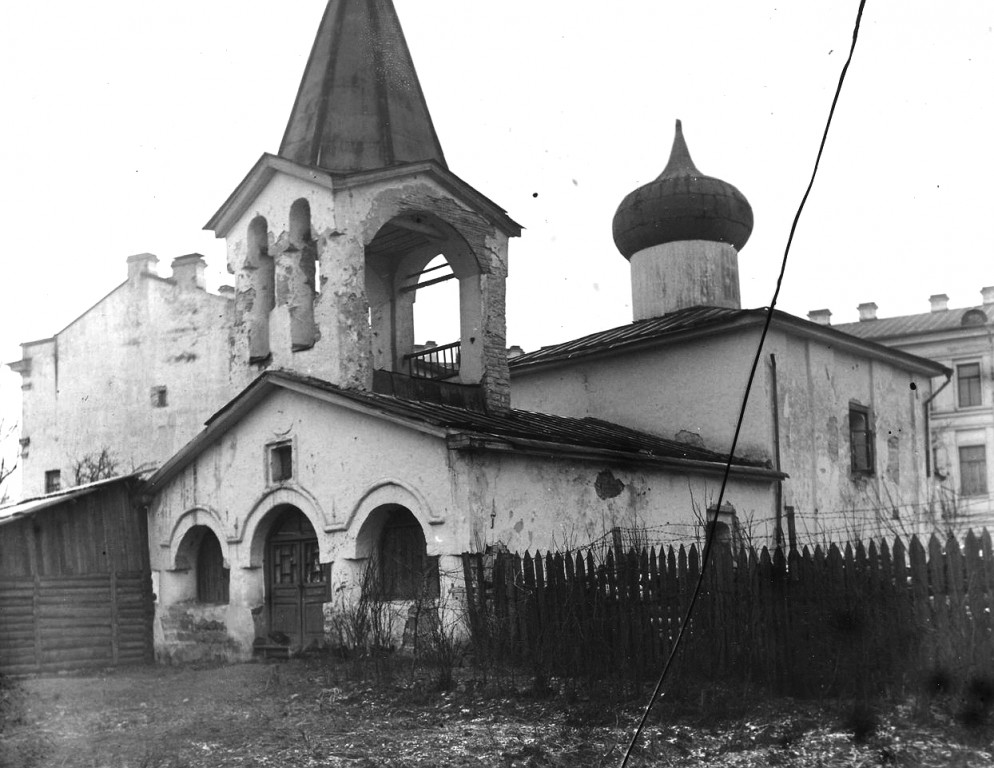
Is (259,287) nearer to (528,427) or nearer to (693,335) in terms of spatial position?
(528,427)

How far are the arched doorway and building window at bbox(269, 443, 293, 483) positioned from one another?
476 millimetres

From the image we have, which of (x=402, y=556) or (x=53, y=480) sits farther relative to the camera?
(x=53, y=480)

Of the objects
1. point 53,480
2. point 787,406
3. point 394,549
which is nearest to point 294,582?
point 394,549

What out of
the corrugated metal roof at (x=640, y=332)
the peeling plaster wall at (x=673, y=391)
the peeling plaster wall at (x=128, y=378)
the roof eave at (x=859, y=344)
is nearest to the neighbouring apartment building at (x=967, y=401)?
the roof eave at (x=859, y=344)

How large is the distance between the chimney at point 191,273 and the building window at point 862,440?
16168 millimetres

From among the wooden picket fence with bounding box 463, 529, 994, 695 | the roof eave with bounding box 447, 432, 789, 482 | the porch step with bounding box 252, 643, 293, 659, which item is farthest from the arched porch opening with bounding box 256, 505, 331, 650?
the wooden picket fence with bounding box 463, 529, 994, 695

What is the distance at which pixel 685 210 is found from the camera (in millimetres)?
20750

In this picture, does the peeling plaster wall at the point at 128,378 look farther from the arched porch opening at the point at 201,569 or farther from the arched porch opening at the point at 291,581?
the arched porch opening at the point at 291,581

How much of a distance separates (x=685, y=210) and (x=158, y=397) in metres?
14.1

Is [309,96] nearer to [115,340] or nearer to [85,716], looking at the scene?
[85,716]

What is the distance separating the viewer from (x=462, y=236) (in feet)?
53.5

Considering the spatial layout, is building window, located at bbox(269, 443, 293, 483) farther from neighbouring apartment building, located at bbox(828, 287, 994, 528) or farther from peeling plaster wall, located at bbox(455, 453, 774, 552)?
neighbouring apartment building, located at bbox(828, 287, 994, 528)

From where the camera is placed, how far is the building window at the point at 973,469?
2522 centimetres

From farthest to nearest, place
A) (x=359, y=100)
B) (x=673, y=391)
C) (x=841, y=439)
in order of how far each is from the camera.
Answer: (x=841, y=439), (x=673, y=391), (x=359, y=100)
